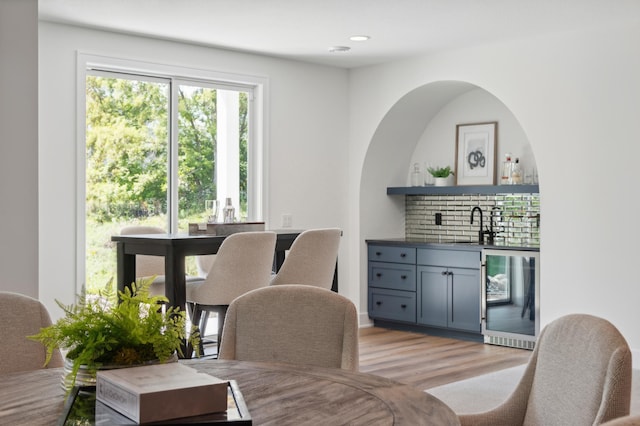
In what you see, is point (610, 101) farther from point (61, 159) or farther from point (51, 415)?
point (51, 415)

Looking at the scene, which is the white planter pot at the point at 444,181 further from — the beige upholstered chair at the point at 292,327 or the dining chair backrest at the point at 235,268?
the beige upholstered chair at the point at 292,327

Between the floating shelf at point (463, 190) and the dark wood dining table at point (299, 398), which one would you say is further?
the floating shelf at point (463, 190)

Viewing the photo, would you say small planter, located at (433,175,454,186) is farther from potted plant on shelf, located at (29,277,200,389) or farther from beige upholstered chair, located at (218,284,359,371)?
potted plant on shelf, located at (29,277,200,389)

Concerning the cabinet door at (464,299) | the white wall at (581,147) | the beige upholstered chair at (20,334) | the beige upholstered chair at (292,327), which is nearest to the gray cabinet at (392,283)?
the cabinet door at (464,299)

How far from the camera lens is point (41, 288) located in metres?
5.43

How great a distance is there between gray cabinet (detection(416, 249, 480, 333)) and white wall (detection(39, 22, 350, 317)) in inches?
32.4

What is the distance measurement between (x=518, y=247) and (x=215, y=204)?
2.38m

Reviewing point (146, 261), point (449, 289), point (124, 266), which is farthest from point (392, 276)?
point (124, 266)

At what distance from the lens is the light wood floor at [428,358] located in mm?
5164

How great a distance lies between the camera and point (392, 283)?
695cm

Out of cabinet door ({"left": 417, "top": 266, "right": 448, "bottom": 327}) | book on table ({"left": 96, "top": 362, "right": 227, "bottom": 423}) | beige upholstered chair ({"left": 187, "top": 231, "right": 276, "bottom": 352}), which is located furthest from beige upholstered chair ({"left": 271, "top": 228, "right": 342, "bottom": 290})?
book on table ({"left": 96, "top": 362, "right": 227, "bottom": 423})

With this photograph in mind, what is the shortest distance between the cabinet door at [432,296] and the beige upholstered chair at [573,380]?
14.6 ft

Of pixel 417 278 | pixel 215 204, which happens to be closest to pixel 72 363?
pixel 215 204

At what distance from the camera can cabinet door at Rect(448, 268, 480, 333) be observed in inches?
248
